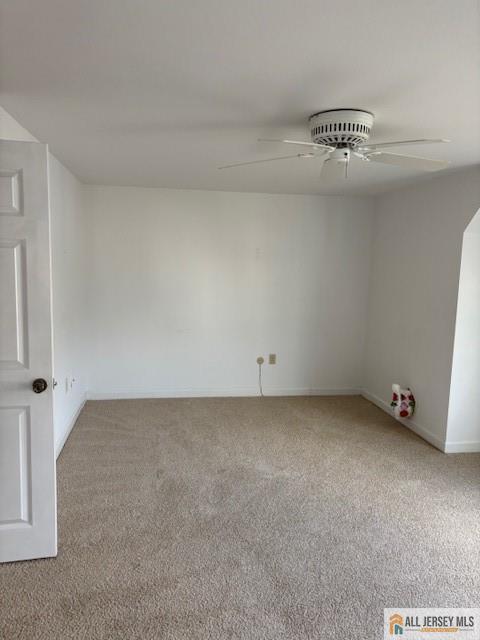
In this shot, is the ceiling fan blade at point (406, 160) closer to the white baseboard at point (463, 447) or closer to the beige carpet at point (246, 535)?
Result: the beige carpet at point (246, 535)

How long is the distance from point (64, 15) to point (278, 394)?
4.34 m

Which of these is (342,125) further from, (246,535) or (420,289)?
(420,289)

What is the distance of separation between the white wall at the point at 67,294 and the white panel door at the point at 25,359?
2.56ft

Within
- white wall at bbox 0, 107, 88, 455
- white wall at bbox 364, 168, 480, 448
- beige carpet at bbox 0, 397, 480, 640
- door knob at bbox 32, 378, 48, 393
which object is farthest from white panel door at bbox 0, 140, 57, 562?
white wall at bbox 364, 168, 480, 448

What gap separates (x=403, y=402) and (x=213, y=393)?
2.02m

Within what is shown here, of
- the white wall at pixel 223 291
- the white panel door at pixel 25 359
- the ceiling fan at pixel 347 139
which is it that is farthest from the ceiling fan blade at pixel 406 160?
the white wall at pixel 223 291

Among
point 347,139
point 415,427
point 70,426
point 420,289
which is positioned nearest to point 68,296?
point 70,426

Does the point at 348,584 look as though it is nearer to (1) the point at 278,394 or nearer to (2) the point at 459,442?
(2) the point at 459,442

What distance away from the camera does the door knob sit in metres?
2.21

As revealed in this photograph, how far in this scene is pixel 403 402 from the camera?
4.22 metres

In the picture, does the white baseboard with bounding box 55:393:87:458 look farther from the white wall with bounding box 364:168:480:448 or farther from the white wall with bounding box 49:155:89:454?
the white wall with bounding box 364:168:480:448

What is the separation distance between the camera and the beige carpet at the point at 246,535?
1991 millimetres

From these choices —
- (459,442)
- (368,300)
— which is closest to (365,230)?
(368,300)

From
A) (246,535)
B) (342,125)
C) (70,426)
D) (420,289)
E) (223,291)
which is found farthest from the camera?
(223,291)
